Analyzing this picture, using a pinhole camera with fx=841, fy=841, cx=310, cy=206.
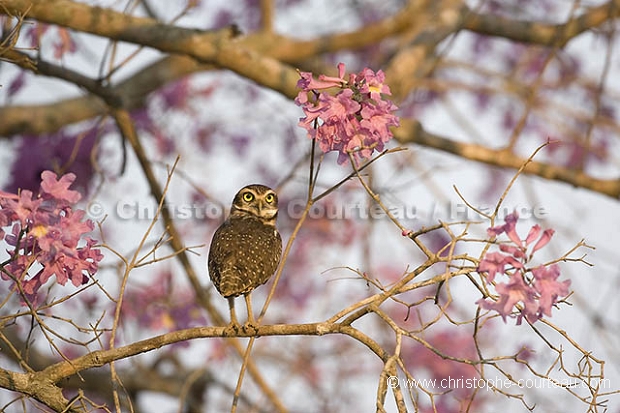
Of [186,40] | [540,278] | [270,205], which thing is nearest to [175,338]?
[540,278]

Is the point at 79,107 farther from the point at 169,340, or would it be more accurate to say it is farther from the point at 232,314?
the point at 169,340

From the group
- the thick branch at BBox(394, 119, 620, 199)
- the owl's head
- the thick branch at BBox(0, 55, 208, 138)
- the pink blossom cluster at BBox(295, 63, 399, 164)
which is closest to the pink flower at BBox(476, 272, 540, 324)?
the pink blossom cluster at BBox(295, 63, 399, 164)

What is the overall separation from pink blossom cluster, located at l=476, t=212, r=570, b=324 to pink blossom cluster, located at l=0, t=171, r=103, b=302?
0.96 m

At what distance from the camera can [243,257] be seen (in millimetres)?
2521

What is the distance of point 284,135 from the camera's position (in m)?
8.68

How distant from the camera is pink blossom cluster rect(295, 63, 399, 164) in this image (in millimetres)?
2146

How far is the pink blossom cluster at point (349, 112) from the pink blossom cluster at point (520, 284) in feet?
1.50

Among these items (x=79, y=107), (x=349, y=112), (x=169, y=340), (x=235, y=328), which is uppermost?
(x=79, y=107)

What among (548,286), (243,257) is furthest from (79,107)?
(548,286)

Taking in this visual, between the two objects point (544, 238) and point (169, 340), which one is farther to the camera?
point (169, 340)

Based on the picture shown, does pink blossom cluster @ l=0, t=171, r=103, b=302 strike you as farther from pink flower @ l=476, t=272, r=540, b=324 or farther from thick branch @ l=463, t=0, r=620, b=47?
thick branch @ l=463, t=0, r=620, b=47

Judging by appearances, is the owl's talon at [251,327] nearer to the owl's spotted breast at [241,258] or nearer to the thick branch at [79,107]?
the owl's spotted breast at [241,258]

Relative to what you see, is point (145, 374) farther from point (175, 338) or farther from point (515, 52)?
point (515, 52)

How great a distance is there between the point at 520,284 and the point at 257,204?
133 centimetres
